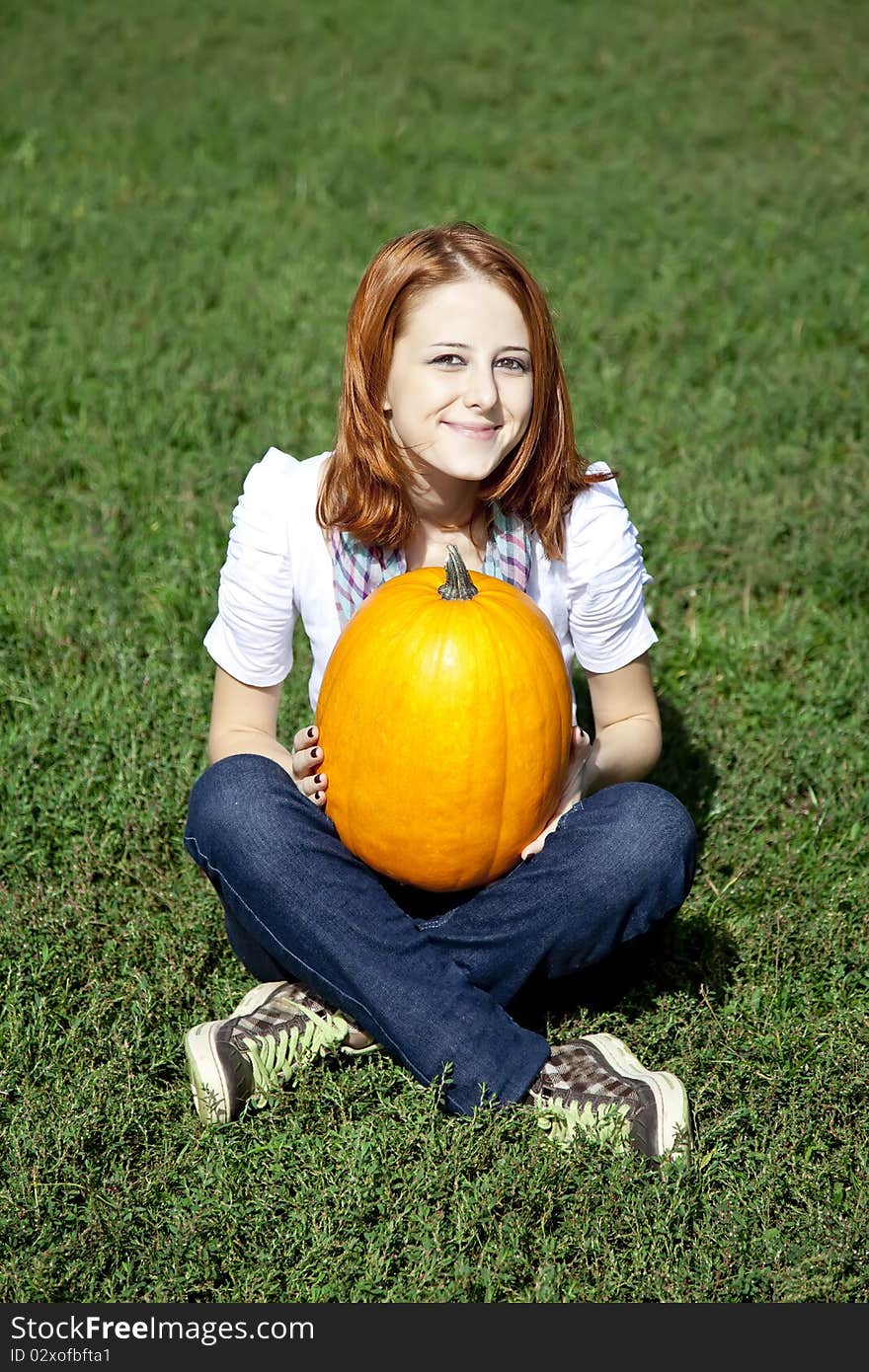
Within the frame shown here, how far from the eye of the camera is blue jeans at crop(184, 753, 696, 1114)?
2.90 m

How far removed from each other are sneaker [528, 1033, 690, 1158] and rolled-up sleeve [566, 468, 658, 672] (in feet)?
3.05

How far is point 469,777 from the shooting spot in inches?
110

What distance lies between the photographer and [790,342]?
6.28 metres

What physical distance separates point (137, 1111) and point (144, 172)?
6076mm

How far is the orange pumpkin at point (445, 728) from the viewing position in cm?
277

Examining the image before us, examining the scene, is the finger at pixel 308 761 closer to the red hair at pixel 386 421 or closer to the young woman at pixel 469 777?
the young woman at pixel 469 777

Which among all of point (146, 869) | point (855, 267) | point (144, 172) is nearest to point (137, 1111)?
point (146, 869)

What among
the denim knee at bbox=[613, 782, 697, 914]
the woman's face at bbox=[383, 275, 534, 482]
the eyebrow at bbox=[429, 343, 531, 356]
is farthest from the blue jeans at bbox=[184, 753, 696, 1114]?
the eyebrow at bbox=[429, 343, 531, 356]

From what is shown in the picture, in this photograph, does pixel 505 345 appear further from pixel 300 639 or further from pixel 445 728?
pixel 300 639

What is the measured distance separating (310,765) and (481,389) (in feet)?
2.82

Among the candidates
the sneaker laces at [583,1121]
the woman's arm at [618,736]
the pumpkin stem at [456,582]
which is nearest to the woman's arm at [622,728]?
the woman's arm at [618,736]

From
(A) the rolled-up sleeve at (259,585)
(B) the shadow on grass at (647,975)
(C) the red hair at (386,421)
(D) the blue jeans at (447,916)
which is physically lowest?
(B) the shadow on grass at (647,975)

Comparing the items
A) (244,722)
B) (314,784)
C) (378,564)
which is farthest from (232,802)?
(378,564)

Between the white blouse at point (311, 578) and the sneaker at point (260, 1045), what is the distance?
75 centimetres
